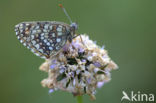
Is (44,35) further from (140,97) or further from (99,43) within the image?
(99,43)

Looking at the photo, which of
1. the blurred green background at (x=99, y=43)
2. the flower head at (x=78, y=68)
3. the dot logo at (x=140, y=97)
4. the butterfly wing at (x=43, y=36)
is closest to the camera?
the flower head at (x=78, y=68)

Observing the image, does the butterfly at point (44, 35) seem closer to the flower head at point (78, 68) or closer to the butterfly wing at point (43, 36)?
the butterfly wing at point (43, 36)

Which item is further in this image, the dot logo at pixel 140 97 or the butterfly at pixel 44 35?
the dot logo at pixel 140 97

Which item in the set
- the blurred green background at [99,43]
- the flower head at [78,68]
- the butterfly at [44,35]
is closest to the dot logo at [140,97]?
the blurred green background at [99,43]

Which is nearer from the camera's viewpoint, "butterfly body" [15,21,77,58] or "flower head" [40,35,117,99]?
"flower head" [40,35,117,99]

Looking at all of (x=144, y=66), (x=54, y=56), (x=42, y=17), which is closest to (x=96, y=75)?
(x=54, y=56)

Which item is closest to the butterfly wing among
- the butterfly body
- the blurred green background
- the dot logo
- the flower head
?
the butterfly body

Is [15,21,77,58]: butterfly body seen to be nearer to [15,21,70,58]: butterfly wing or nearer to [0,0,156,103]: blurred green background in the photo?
[15,21,70,58]: butterfly wing
